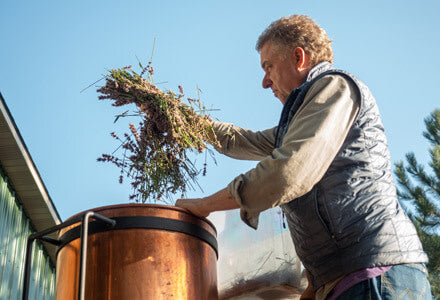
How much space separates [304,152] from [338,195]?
0.23 metres

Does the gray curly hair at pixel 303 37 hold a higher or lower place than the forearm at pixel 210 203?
higher

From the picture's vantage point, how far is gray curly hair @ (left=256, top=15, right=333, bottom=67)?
273cm

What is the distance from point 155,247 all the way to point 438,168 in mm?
12124

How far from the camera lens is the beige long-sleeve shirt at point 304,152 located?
208 cm

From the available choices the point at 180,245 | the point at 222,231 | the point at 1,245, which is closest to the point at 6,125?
the point at 1,245

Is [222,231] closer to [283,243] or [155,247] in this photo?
[283,243]

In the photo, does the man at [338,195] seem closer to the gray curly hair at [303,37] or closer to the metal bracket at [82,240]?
the gray curly hair at [303,37]

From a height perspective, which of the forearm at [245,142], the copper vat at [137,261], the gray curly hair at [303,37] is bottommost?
the copper vat at [137,261]

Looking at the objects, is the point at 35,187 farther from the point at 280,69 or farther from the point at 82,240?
the point at 82,240

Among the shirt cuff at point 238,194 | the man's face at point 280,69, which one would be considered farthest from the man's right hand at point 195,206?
the man's face at point 280,69

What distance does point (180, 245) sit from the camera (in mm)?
2482

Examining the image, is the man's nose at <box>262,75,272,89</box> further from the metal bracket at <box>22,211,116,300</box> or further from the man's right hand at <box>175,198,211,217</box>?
the metal bracket at <box>22,211,116,300</box>

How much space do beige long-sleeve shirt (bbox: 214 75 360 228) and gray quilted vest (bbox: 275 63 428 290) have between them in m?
0.08

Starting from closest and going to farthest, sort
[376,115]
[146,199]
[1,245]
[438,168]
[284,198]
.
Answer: [284,198] → [376,115] → [146,199] → [1,245] → [438,168]
